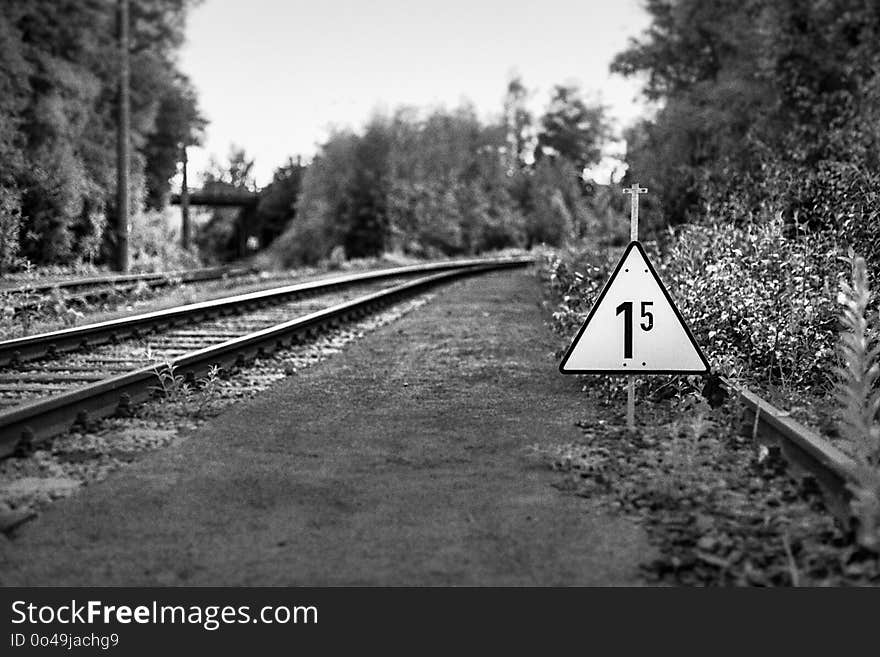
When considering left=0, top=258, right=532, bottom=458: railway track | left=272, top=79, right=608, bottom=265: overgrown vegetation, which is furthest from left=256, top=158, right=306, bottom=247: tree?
left=0, top=258, right=532, bottom=458: railway track

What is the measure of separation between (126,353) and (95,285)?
11.9m

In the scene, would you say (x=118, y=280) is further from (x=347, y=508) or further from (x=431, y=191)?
(x=431, y=191)

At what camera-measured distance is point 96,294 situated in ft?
57.1

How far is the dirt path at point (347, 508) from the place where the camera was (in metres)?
3.89

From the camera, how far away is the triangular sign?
250 inches

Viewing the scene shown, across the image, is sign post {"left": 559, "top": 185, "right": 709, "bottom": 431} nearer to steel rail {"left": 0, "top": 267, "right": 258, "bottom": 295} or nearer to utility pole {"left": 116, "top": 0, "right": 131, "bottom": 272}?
steel rail {"left": 0, "top": 267, "right": 258, "bottom": 295}

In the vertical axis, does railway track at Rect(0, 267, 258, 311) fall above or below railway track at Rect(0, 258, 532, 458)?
above

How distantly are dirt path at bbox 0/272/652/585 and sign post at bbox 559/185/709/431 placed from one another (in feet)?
1.77

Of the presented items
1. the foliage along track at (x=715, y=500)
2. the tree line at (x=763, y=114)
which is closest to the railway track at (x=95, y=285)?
the foliage along track at (x=715, y=500)

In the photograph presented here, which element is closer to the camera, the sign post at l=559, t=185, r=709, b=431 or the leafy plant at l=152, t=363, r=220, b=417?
the sign post at l=559, t=185, r=709, b=431

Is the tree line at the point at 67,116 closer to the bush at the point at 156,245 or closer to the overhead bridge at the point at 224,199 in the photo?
the bush at the point at 156,245

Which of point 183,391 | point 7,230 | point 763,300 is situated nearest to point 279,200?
point 7,230

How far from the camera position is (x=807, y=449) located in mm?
5027

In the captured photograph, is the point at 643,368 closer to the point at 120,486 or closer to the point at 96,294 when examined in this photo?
the point at 120,486
